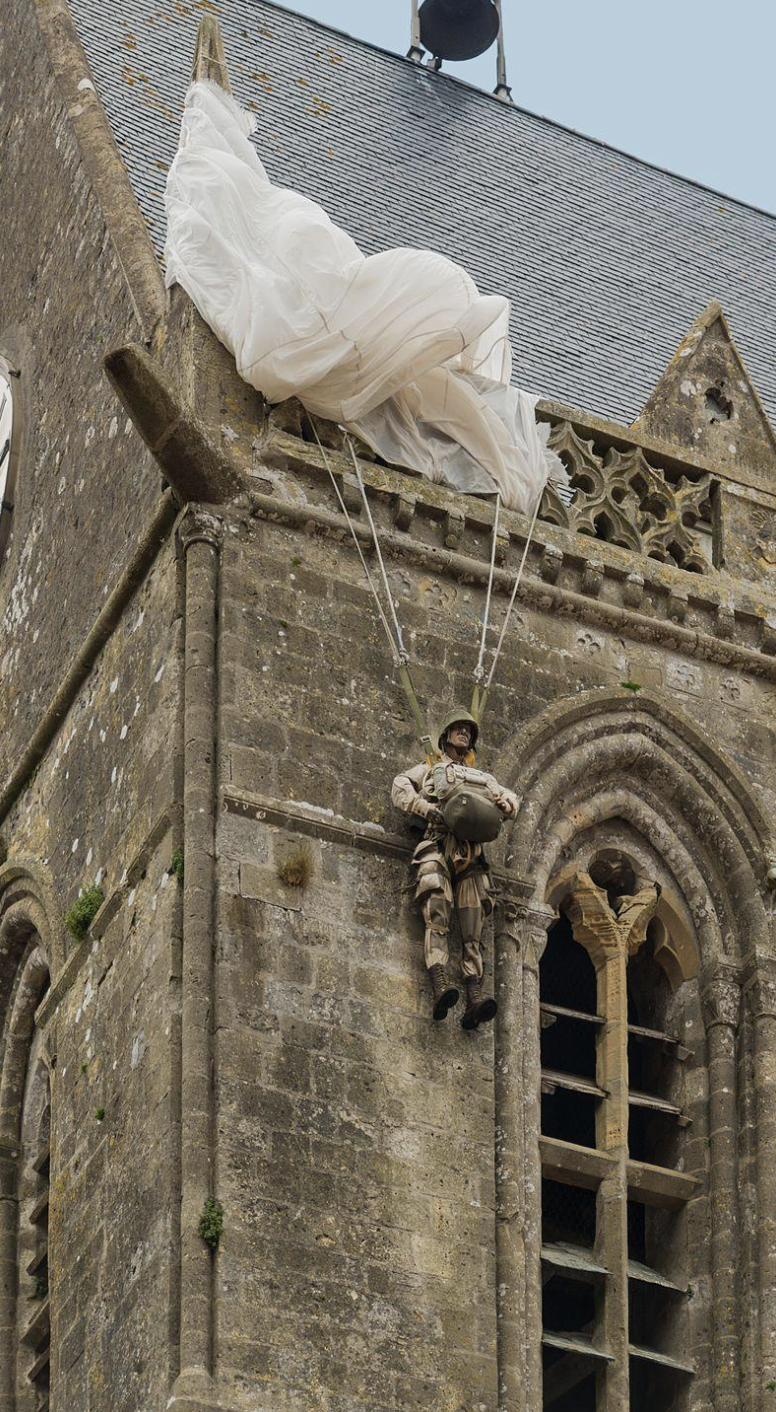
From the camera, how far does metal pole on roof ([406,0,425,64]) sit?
1291 inches

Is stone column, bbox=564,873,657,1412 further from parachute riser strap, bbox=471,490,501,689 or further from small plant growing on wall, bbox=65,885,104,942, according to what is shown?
small plant growing on wall, bbox=65,885,104,942

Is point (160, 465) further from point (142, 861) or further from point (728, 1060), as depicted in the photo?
point (728, 1060)

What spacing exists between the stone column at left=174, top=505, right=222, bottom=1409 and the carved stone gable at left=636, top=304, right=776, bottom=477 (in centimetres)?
381

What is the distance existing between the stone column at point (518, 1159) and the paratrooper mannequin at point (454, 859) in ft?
0.89

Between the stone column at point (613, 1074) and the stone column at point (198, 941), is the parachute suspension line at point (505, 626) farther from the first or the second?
the stone column at point (198, 941)

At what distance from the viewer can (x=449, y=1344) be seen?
64.3 ft

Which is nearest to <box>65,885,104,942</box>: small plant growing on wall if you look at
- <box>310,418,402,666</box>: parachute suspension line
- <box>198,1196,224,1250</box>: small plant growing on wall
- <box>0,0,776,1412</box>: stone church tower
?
<box>0,0,776,1412</box>: stone church tower

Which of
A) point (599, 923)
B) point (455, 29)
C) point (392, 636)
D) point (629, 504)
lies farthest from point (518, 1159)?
point (455, 29)

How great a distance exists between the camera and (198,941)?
2008 centimetres

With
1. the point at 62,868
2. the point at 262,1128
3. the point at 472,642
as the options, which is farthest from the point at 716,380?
the point at 262,1128

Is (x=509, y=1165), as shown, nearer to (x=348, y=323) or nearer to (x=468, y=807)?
(x=468, y=807)

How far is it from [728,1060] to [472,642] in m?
2.60

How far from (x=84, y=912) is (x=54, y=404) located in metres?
4.71

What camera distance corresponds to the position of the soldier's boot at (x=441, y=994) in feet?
67.1
